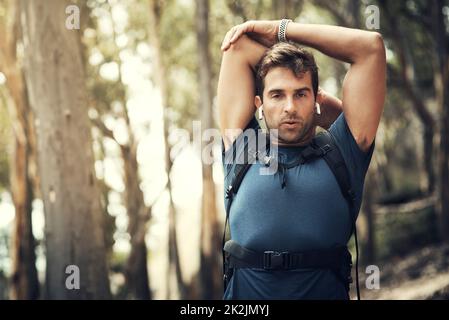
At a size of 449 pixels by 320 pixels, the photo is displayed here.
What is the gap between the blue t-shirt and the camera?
258cm

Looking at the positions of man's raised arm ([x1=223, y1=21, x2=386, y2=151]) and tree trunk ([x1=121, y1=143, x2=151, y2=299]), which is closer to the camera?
man's raised arm ([x1=223, y1=21, x2=386, y2=151])

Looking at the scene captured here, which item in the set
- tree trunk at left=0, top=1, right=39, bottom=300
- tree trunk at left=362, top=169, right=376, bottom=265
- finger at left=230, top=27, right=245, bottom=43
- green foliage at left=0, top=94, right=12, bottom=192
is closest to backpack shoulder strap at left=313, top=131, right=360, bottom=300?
finger at left=230, top=27, right=245, bottom=43

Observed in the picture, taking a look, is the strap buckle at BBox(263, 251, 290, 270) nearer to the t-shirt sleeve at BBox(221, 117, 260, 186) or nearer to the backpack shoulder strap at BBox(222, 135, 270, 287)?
the backpack shoulder strap at BBox(222, 135, 270, 287)

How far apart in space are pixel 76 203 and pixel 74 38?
1.87 m

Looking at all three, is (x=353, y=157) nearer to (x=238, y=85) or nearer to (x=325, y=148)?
(x=325, y=148)

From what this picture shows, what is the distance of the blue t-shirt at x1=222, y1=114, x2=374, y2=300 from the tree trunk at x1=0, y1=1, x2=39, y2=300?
8295 mm

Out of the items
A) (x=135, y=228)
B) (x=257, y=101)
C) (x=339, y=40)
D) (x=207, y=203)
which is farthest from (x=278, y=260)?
(x=135, y=228)

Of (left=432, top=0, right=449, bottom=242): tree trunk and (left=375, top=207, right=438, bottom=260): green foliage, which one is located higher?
(left=432, top=0, right=449, bottom=242): tree trunk

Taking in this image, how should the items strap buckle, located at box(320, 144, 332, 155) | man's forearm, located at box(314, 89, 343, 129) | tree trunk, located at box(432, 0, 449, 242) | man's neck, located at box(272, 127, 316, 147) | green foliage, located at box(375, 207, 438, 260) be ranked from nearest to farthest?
1. strap buckle, located at box(320, 144, 332, 155)
2. man's neck, located at box(272, 127, 316, 147)
3. man's forearm, located at box(314, 89, 343, 129)
4. tree trunk, located at box(432, 0, 449, 242)
5. green foliage, located at box(375, 207, 438, 260)

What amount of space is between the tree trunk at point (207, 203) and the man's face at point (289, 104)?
402 inches

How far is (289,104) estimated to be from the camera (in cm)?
271

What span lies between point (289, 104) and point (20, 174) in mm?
9611

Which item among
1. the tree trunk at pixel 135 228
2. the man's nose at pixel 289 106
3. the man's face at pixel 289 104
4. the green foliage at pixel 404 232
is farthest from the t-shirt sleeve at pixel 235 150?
the green foliage at pixel 404 232

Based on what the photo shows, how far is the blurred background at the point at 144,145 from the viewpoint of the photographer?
5938 mm
